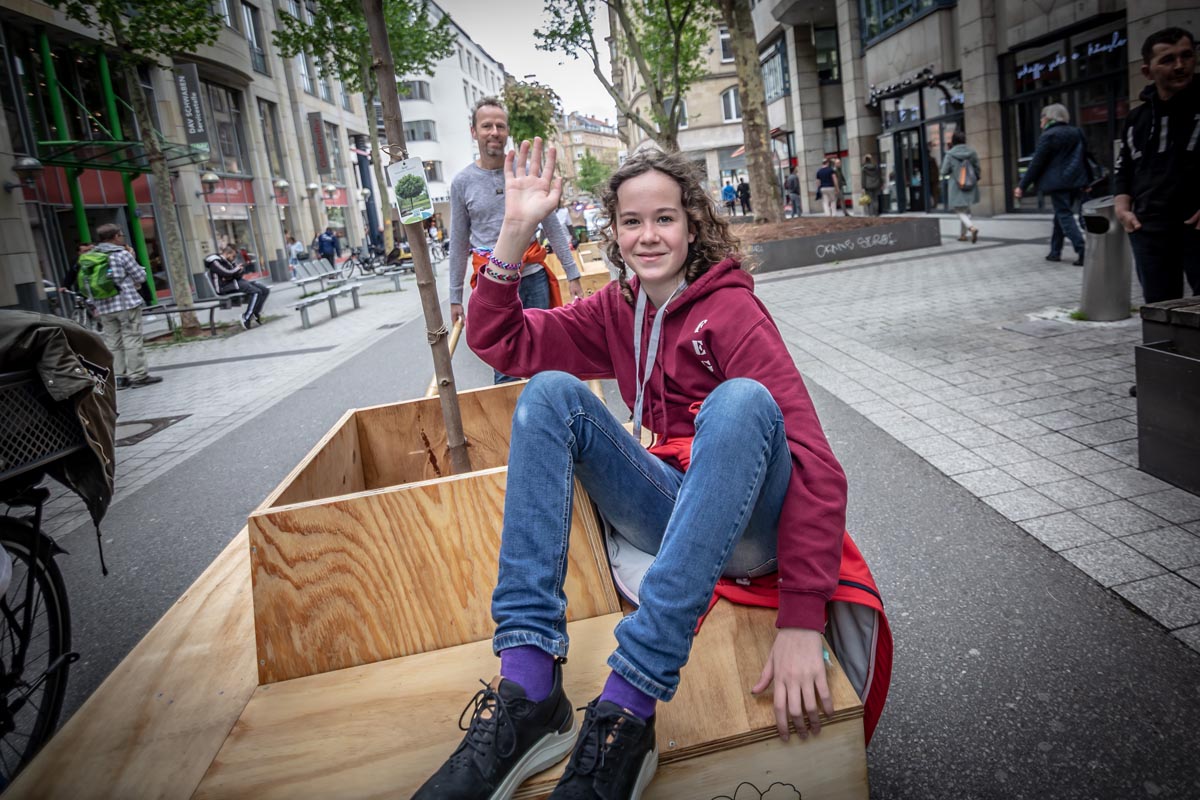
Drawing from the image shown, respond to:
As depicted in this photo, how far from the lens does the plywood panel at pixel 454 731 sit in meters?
1.64

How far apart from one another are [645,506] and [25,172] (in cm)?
1929

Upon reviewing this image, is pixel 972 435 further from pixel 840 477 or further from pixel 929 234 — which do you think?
pixel 929 234

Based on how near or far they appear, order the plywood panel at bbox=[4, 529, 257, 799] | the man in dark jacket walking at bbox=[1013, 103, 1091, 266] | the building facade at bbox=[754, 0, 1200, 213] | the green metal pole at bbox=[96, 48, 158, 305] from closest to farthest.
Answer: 1. the plywood panel at bbox=[4, 529, 257, 799]
2. the man in dark jacket walking at bbox=[1013, 103, 1091, 266]
3. the building facade at bbox=[754, 0, 1200, 213]
4. the green metal pole at bbox=[96, 48, 158, 305]

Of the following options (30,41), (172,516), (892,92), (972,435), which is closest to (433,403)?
(172,516)

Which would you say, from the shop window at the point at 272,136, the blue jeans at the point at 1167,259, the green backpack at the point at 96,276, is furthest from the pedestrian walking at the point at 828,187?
the blue jeans at the point at 1167,259

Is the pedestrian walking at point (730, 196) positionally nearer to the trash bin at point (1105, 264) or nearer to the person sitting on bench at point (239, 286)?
the person sitting on bench at point (239, 286)

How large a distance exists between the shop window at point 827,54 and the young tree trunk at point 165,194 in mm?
25965

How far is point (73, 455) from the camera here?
2549 mm

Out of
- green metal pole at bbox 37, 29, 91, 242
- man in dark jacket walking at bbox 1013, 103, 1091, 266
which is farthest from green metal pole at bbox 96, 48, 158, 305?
man in dark jacket walking at bbox 1013, 103, 1091, 266

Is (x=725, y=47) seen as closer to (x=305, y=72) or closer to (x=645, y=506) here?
(x=305, y=72)

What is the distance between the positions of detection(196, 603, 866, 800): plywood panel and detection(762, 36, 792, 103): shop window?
34738 mm

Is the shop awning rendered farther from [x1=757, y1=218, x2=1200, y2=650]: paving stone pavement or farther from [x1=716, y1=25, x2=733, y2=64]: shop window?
[x1=716, y1=25, x2=733, y2=64]: shop window

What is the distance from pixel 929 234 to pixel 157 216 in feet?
71.3

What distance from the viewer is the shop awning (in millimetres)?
17375
